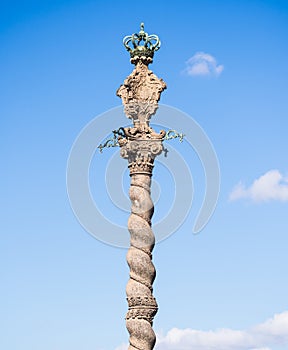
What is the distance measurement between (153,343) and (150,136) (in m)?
5.96

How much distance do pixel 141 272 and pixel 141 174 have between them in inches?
115

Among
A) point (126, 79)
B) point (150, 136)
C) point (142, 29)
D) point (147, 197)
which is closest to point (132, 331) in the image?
point (147, 197)

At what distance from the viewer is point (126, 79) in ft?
85.8

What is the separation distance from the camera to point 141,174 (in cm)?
2538

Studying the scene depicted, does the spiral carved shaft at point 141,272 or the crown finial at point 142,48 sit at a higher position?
the crown finial at point 142,48

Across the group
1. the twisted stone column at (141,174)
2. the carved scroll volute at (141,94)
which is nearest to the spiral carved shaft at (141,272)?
the twisted stone column at (141,174)

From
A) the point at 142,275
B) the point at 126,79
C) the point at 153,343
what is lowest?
the point at 153,343

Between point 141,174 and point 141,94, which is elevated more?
point 141,94

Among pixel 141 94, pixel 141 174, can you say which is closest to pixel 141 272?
pixel 141 174

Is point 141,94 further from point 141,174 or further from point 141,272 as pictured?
point 141,272

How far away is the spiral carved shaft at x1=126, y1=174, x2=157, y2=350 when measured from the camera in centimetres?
2391

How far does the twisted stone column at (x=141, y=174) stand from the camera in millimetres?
24047

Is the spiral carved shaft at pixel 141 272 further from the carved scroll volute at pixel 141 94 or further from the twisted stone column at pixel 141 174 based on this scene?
the carved scroll volute at pixel 141 94

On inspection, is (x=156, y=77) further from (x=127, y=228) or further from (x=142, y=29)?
(x=127, y=228)
